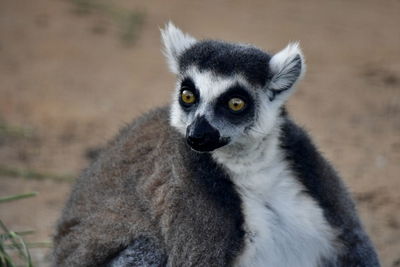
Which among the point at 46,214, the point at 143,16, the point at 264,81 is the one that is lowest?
the point at 46,214

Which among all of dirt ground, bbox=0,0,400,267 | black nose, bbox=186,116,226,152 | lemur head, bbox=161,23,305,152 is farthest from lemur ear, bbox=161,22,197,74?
dirt ground, bbox=0,0,400,267

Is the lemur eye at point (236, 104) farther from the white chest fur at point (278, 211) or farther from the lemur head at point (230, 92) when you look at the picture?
the white chest fur at point (278, 211)

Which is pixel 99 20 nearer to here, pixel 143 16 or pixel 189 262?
pixel 143 16

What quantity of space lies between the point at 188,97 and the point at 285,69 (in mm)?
680

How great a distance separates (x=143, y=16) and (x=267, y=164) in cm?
778

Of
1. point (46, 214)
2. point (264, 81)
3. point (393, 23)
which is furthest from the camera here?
point (393, 23)

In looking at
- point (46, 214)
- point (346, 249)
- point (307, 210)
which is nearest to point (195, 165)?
Result: point (307, 210)

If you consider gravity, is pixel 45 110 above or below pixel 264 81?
below

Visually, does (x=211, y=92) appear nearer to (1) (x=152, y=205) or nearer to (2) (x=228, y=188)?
(2) (x=228, y=188)

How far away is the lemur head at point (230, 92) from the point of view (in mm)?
5285

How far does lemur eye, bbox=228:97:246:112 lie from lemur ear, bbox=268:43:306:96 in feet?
0.89

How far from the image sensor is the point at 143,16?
12.9 meters

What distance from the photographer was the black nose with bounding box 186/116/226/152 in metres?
5.12

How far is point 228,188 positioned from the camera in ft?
17.4
